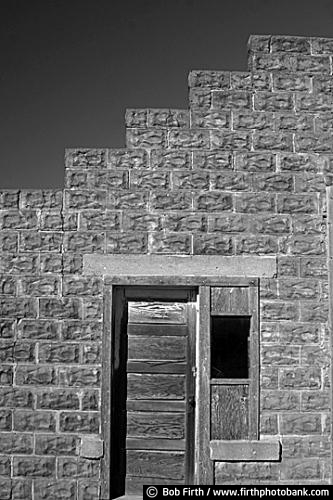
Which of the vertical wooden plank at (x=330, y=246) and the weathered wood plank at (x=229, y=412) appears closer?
the weathered wood plank at (x=229, y=412)

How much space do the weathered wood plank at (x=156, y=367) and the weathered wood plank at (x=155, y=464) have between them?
32.6 inches

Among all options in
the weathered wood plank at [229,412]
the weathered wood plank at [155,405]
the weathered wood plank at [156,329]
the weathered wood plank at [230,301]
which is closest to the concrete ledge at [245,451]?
the weathered wood plank at [229,412]

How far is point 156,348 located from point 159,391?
1.46 feet

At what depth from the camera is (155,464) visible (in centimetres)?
805

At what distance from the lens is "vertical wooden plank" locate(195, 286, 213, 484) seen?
25.8 ft

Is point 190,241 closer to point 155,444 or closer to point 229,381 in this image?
point 229,381

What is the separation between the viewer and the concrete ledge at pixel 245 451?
7.84 meters

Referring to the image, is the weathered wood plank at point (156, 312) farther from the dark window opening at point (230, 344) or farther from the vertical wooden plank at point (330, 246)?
the vertical wooden plank at point (330, 246)

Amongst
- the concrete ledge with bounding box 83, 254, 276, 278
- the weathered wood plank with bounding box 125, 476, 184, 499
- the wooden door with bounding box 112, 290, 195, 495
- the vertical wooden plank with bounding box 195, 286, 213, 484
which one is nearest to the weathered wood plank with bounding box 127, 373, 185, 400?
the wooden door with bounding box 112, 290, 195, 495

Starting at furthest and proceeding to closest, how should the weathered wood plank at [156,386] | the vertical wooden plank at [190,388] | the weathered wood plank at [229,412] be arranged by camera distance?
the weathered wood plank at [156,386]
the vertical wooden plank at [190,388]
the weathered wood plank at [229,412]

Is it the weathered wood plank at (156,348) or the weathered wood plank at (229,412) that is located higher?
the weathered wood plank at (156,348)

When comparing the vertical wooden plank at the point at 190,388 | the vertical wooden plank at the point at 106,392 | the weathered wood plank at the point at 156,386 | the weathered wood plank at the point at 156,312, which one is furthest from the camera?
the weathered wood plank at the point at 156,312

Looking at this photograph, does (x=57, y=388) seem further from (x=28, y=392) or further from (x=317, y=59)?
(x=317, y=59)

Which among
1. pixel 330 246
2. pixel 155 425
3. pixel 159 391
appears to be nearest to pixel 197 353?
pixel 159 391
